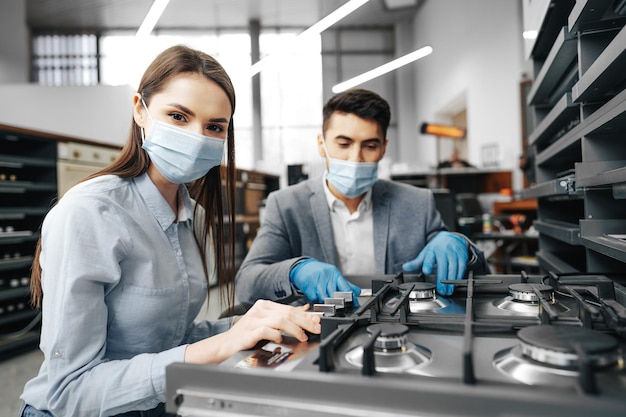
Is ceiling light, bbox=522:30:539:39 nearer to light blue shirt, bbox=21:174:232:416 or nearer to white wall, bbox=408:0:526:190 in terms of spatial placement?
light blue shirt, bbox=21:174:232:416

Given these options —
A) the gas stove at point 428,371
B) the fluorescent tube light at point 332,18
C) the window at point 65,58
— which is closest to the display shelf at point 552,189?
the gas stove at point 428,371

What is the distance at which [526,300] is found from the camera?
777 mm

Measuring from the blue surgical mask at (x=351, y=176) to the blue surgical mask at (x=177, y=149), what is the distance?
25.3 inches

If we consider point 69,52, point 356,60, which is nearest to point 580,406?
point 356,60

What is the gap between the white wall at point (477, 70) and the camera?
5582 mm

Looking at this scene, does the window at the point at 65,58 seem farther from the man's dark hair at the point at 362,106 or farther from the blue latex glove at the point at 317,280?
the blue latex glove at the point at 317,280

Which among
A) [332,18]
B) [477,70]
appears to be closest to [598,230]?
[332,18]

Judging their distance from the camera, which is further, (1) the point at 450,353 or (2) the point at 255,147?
(2) the point at 255,147

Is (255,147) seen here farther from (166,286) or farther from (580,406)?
(580,406)

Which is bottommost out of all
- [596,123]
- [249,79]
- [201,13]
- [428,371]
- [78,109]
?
[428,371]

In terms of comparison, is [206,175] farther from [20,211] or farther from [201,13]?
[201,13]

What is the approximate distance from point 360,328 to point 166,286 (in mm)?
499

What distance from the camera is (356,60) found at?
1015cm

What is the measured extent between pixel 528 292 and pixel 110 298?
80cm
